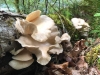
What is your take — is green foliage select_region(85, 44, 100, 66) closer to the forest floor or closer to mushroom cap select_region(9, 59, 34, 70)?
the forest floor

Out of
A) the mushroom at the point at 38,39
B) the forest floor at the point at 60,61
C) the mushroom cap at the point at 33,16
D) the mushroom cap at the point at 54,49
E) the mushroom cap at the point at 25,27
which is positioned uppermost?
the mushroom cap at the point at 33,16

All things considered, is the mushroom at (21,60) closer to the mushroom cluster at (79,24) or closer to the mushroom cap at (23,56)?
the mushroom cap at (23,56)

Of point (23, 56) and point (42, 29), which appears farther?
point (42, 29)

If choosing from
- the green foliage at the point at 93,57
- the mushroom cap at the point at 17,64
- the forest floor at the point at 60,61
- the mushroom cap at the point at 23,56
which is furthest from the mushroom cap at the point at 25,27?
the green foliage at the point at 93,57

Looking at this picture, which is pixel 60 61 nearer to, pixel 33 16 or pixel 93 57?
pixel 93 57

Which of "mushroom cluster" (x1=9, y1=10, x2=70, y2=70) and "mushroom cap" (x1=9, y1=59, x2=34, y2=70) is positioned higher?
"mushroom cluster" (x1=9, y1=10, x2=70, y2=70)

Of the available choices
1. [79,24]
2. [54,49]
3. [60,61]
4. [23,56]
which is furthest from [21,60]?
[79,24]

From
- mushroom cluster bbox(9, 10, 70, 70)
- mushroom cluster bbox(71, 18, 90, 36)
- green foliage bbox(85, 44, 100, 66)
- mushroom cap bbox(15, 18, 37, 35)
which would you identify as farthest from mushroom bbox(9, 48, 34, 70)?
mushroom cluster bbox(71, 18, 90, 36)
